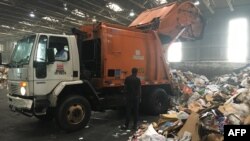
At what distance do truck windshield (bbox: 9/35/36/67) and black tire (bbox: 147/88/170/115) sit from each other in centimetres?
384

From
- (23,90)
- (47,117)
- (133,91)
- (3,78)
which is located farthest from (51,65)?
(3,78)

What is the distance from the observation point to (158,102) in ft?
27.6

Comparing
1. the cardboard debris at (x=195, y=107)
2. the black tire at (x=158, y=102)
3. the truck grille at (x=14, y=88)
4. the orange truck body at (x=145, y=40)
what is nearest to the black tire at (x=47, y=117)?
the truck grille at (x=14, y=88)

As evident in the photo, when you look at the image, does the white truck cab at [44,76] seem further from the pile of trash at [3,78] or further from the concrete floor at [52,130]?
the pile of trash at [3,78]

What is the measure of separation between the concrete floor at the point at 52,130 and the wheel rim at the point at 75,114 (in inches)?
11.2

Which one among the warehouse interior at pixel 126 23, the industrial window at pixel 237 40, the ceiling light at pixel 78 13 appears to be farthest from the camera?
the industrial window at pixel 237 40

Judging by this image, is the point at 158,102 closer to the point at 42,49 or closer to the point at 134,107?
the point at 134,107

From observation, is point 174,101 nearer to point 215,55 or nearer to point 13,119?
point 13,119

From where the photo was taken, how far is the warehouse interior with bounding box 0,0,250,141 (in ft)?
21.2

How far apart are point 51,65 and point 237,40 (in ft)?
46.2

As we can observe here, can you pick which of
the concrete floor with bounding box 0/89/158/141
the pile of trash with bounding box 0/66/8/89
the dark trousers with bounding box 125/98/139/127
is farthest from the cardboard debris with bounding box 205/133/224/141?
the pile of trash with bounding box 0/66/8/89

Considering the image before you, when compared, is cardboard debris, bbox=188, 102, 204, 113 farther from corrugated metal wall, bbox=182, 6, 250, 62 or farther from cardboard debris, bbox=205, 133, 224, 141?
corrugated metal wall, bbox=182, 6, 250, 62

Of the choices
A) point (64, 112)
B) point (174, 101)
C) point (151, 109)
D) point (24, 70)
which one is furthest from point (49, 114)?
point (174, 101)

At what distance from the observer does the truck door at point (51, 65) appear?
5.86 metres
